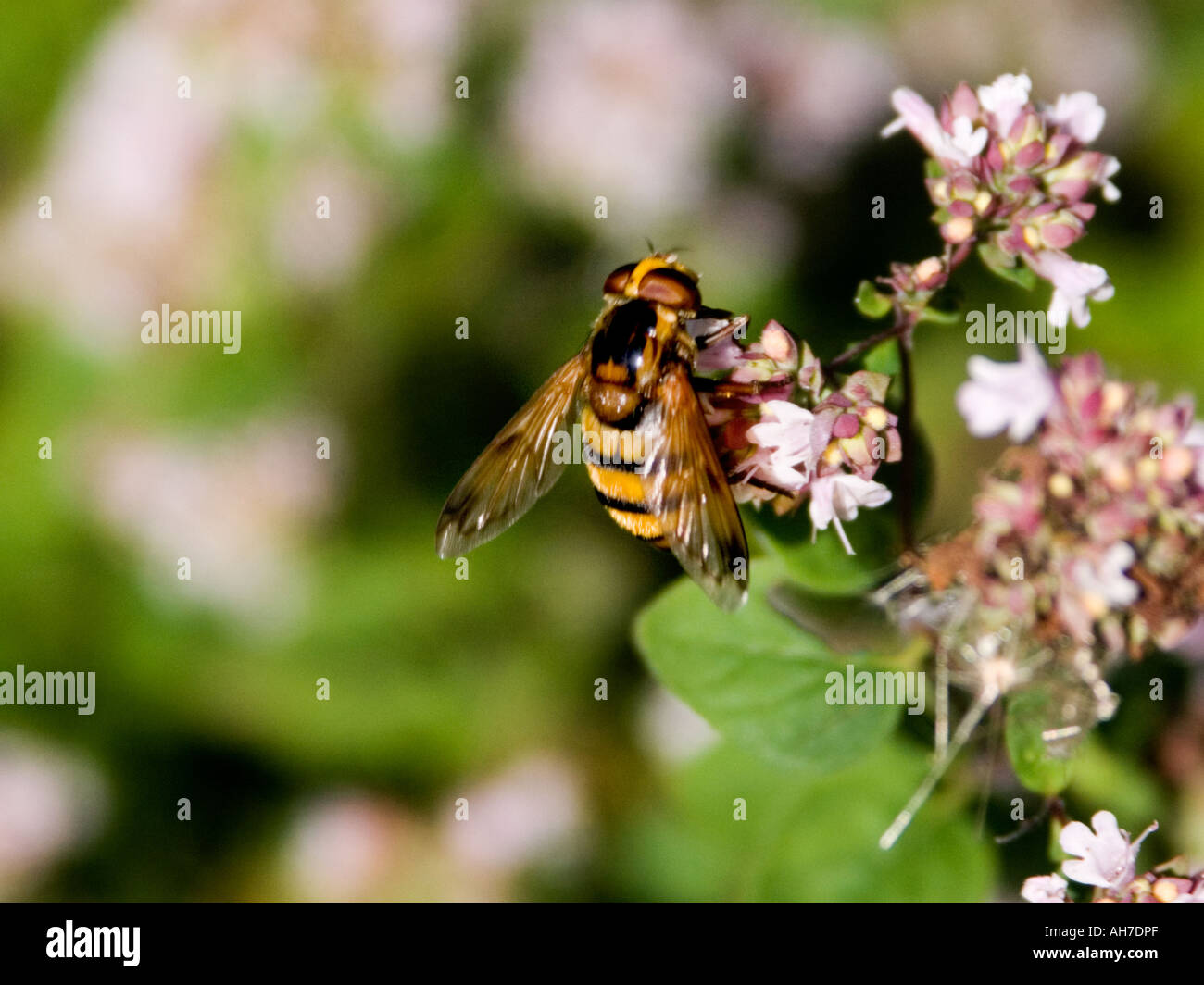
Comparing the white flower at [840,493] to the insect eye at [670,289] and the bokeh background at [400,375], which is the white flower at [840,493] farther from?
the bokeh background at [400,375]

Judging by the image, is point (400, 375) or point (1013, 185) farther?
point (400, 375)

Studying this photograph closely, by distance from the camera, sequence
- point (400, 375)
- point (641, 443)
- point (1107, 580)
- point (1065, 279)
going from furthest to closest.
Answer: point (400, 375), point (641, 443), point (1065, 279), point (1107, 580)

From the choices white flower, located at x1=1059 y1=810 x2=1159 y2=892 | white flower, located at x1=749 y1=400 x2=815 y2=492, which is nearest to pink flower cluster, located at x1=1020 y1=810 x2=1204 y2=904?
white flower, located at x1=1059 y1=810 x2=1159 y2=892

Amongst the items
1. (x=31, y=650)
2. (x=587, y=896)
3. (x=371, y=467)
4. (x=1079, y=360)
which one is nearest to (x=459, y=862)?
(x=587, y=896)

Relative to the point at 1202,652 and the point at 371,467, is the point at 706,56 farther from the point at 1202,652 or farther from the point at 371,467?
the point at 1202,652

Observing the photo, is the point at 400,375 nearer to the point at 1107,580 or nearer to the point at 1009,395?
the point at 1009,395

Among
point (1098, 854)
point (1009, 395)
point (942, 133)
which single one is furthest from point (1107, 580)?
point (942, 133)

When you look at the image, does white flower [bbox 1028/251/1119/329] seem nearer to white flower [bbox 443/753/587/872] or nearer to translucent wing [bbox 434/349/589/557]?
translucent wing [bbox 434/349/589/557]
